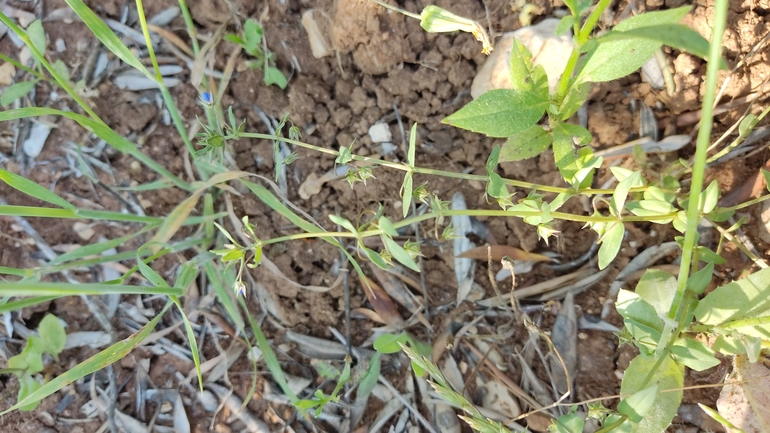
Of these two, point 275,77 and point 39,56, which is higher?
point 39,56

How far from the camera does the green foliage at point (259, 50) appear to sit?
1945 millimetres

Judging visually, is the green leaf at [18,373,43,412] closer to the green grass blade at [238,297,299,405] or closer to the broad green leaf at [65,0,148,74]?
the green grass blade at [238,297,299,405]

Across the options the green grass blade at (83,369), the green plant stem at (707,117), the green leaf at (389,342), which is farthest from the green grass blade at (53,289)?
the green plant stem at (707,117)

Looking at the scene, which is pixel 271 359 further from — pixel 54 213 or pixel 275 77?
pixel 275 77

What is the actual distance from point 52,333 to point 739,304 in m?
2.28

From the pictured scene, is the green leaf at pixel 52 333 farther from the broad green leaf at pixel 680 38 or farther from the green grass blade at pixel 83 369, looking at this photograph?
the broad green leaf at pixel 680 38

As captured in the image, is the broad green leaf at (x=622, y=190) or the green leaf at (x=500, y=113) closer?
the broad green leaf at (x=622, y=190)

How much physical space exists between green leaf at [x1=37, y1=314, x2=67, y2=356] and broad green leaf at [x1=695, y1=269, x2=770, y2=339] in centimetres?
216

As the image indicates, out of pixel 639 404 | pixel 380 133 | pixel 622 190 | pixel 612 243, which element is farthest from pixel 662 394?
pixel 380 133

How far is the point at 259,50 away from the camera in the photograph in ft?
6.45

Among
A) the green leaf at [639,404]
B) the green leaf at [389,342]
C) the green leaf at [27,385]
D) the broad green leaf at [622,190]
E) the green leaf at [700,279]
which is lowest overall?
Result: the green leaf at [27,385]

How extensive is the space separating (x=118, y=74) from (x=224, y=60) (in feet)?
1.51

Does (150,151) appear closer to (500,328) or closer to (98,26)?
(98,26)

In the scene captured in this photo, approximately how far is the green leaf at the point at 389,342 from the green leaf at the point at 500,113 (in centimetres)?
79
